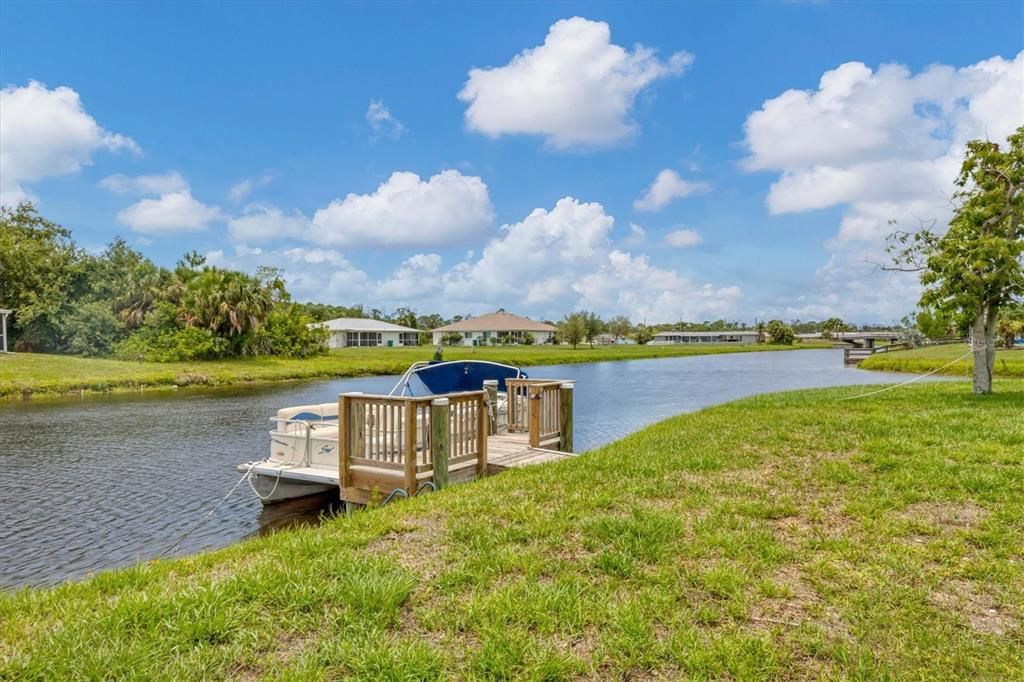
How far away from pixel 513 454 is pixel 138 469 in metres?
8.84

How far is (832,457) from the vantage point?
7520 millimetres

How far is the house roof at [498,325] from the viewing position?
92.8 meters

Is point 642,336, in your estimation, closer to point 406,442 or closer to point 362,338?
point 362,338

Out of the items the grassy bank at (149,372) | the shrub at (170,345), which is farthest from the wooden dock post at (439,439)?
the shrub at (170,345)

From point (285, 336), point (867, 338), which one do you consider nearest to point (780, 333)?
point (867, 338)

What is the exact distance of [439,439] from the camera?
797 cm

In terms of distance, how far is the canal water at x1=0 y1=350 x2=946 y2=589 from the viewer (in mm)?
8320

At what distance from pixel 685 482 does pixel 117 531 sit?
8.32 meters

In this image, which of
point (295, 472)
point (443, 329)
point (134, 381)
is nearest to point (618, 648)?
point (295, 472)

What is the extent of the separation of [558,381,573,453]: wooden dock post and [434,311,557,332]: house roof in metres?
81.4

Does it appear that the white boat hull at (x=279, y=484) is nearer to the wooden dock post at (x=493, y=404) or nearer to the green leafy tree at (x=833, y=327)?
the wooden dock post at (x=493, y=404)

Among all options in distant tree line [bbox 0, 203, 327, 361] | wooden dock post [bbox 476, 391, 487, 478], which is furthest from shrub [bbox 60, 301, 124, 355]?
wooden dock post [bbox 476, 391, 487, 478]

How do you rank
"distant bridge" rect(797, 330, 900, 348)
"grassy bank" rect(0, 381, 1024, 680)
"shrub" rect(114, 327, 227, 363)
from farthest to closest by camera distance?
"distant bridge" rect(797, 330, 900, 348) → "shrub" rect(114, 327, 227, 363) → "grassy bank" rect(0, 381, 1024, 680)

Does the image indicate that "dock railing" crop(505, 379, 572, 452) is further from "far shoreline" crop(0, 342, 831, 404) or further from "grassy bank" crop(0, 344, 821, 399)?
"grassy bank" crop(0, 344, 821, 399)
